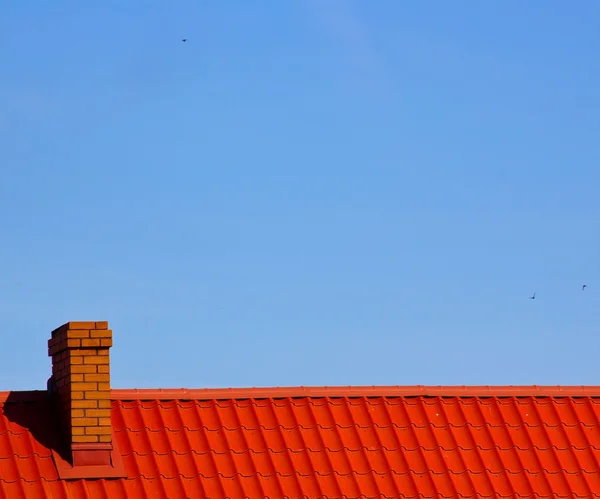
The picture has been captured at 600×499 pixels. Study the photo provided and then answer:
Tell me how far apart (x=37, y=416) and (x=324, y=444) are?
3.37m

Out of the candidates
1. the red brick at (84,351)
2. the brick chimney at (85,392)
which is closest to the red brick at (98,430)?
the brick chimney at (85,392)

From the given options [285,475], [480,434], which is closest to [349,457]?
[285,475]

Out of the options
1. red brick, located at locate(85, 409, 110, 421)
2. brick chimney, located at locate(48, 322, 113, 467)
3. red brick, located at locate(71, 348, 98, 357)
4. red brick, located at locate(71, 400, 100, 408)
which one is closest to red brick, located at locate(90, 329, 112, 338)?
brick chimney, located at locate(48, 322, 113, 467)

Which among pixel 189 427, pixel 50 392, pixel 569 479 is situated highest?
pixel 50 392

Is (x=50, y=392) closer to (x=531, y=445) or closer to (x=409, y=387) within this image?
Answer: (x=409, y=387)

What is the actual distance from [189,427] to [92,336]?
5.15ft

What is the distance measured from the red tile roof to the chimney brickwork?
33 centimetres

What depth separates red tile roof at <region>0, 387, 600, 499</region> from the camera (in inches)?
540

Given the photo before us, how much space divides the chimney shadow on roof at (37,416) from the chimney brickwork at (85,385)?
0.49 ft

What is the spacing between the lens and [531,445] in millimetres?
14969

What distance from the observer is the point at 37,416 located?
1433 centimetres

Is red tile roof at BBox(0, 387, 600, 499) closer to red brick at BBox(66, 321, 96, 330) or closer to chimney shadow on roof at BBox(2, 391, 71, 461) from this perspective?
chimney shadow on roof at BBox(2, 391, 71, 461)

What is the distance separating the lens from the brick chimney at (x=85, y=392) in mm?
13719

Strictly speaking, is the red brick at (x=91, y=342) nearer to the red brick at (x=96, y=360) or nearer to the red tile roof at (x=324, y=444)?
the red brick at (x=96, y=360)
